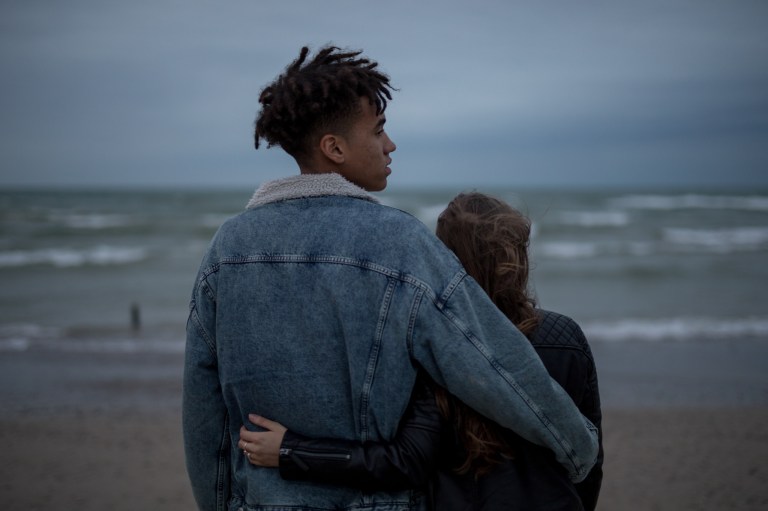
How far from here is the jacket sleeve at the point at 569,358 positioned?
1679mm

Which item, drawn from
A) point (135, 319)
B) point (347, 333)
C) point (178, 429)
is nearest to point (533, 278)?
point (347, 333)

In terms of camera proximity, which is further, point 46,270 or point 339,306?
point 46,270

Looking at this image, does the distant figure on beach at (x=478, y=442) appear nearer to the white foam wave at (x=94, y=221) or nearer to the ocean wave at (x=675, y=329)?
the ocean wave at (x=675, y=329)

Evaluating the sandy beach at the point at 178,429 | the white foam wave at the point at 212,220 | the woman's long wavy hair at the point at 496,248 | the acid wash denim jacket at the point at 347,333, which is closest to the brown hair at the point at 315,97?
the acid wash denim jacket at the point at 347,333

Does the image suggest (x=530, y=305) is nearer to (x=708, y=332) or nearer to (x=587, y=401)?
(x=587, y=401)

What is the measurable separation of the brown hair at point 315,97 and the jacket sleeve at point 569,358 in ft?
2.32

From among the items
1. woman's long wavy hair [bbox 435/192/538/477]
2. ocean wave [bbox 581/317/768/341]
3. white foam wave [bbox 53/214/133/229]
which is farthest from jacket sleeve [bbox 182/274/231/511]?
white foam wave [bbox 53/214/133/229]

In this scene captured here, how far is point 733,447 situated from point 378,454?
5.24 meters

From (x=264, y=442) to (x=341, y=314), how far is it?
14.2 inches

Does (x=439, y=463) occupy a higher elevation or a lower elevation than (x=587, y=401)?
lower

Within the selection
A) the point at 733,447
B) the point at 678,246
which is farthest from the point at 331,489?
the point at 678,246

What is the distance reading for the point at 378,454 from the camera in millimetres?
1455

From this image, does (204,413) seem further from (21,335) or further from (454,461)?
(21,335)

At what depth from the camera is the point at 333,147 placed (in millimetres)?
1546
